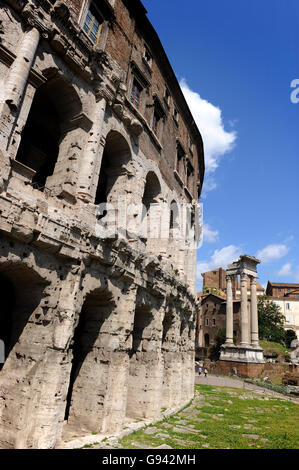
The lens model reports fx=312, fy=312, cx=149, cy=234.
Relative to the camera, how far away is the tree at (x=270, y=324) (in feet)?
162

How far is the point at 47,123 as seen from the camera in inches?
439

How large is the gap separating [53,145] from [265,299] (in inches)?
2247

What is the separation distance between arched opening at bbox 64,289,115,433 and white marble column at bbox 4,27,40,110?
5134 millimetres

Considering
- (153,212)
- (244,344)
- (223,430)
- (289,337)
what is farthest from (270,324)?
(223,430)

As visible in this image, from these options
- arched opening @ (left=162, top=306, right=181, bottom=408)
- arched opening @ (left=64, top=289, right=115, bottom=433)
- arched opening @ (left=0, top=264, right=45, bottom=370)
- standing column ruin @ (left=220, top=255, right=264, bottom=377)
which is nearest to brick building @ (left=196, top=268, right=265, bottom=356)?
standing column ruin @ (left=220, top=255, right=264, bottom=377)

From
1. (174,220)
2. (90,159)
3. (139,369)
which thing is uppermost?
(174,220)

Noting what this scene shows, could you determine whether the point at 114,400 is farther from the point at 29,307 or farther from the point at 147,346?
the point at 29,307

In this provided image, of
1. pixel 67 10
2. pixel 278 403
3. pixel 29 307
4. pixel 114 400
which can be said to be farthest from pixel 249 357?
pixel 67 10

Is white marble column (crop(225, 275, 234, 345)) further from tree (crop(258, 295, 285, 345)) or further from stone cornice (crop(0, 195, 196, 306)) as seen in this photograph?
stone cornice (crop(0, 195, 196, 306))

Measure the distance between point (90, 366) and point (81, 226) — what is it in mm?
4190

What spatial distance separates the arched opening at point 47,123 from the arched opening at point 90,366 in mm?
3978

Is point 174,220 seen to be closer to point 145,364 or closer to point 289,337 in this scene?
point 145,364

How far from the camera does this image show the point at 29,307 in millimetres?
7133

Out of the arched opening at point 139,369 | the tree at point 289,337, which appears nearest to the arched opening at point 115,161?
the arched opening at point 139,369
